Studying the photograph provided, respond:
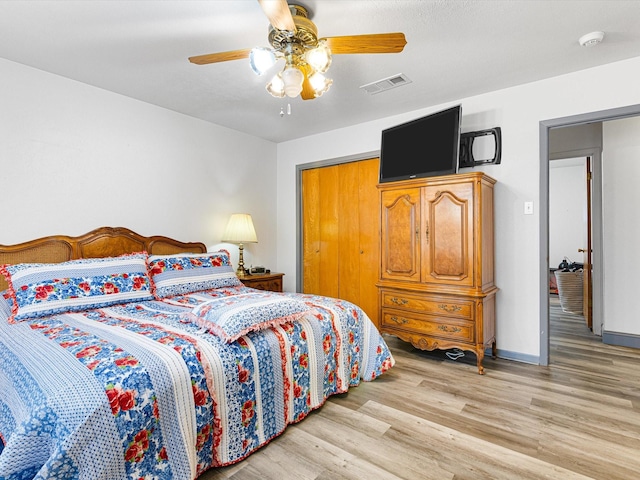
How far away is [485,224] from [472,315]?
78cm

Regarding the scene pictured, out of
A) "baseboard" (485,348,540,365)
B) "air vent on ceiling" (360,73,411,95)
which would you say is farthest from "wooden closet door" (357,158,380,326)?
"baseboard" (485,348,540,365)

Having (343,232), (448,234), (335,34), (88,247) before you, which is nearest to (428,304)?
(448,234)

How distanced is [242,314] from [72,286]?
1337mm

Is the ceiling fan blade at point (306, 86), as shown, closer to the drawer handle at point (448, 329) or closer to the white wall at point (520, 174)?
the white wall at point (520, 174)

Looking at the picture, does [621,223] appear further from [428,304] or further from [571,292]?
[428,304]

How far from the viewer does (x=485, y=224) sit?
2910 mm

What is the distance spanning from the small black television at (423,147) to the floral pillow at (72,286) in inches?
96.4

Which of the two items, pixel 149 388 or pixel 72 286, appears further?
pixel 72 286

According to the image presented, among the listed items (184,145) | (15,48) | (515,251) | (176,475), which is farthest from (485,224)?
(15,48)

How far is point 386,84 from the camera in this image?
2.94 meters

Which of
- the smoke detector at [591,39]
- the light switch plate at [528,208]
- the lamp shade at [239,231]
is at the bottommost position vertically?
the lamp shade at [239,231]

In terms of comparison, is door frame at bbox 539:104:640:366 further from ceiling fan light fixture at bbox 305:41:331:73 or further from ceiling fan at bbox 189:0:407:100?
ceiling fan light fixture at bbox 305:41:331:73

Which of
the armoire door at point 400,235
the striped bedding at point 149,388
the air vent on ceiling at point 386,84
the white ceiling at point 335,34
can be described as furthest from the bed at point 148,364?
the air vent on ceiling at point 386,84

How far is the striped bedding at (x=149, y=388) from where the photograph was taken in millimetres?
1132
